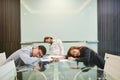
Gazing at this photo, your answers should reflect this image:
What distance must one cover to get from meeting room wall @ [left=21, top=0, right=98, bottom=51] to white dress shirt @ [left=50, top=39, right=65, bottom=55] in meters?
0.19

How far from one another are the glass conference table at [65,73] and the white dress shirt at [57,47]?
1.05m

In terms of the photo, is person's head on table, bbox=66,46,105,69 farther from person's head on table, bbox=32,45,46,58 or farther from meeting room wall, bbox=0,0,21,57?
meeting room wall, bbox=0,0,21,57

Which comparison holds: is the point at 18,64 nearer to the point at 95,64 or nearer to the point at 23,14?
the point at 95,64

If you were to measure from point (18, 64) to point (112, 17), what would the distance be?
3.10 meters

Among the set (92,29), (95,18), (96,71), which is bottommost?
(96,71)

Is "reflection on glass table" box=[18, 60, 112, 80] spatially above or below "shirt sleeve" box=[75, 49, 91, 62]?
below

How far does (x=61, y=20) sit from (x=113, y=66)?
2926mm

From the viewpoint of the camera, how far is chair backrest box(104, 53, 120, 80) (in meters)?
2.12

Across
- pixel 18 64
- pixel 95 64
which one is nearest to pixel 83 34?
pixel 95 64

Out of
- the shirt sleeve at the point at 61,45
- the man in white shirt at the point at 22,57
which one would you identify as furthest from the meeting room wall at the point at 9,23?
the man in white shirt at the point at 22,57

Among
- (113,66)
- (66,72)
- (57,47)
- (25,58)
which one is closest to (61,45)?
Result: (57,47)

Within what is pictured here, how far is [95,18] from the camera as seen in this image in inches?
197

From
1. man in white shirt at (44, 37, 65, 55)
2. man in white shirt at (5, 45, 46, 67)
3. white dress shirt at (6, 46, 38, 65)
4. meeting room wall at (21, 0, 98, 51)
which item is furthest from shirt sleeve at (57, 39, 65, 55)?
white dress shirt at (6, 46, 38, 65)

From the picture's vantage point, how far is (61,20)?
16.4ft
